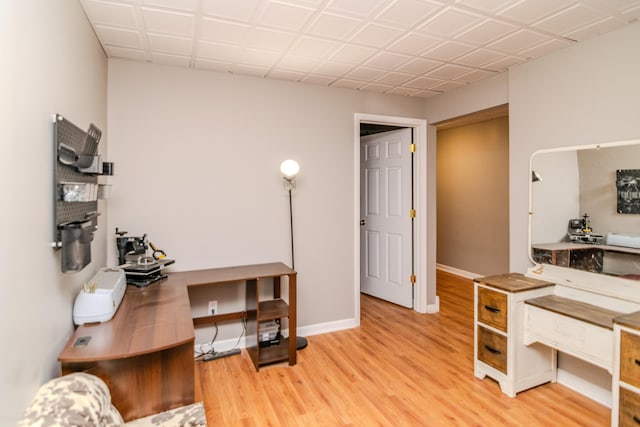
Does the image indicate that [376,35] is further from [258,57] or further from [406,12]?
[258,57]

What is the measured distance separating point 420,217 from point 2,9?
3.73 metres

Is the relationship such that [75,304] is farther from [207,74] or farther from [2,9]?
[207,74]

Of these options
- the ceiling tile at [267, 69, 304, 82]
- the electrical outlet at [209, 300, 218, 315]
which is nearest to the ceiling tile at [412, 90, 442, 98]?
the ceiling tile at [267, 69, 304, 82]

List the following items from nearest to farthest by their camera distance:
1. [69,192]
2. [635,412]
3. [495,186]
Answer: [69,192] < [635,412] < [495,186]

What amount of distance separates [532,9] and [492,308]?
6.29 feet

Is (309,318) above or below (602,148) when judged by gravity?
below

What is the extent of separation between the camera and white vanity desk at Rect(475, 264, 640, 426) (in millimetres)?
1787

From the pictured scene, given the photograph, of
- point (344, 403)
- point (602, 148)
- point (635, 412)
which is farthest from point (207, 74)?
point (635, 412)

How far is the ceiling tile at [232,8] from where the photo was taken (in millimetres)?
1986

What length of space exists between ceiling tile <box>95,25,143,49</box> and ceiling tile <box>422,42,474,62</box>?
208 centimetres

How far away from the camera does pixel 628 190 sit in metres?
2.29

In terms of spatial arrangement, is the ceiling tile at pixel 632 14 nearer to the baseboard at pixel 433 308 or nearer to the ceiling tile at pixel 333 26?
the ceiling tile at pixel 333 26

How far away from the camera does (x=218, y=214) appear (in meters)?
3.13

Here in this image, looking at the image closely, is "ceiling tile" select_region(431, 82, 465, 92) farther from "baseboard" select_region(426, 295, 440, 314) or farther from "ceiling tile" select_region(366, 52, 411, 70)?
"baseboard" select_region(426, 295, 440, 314)
